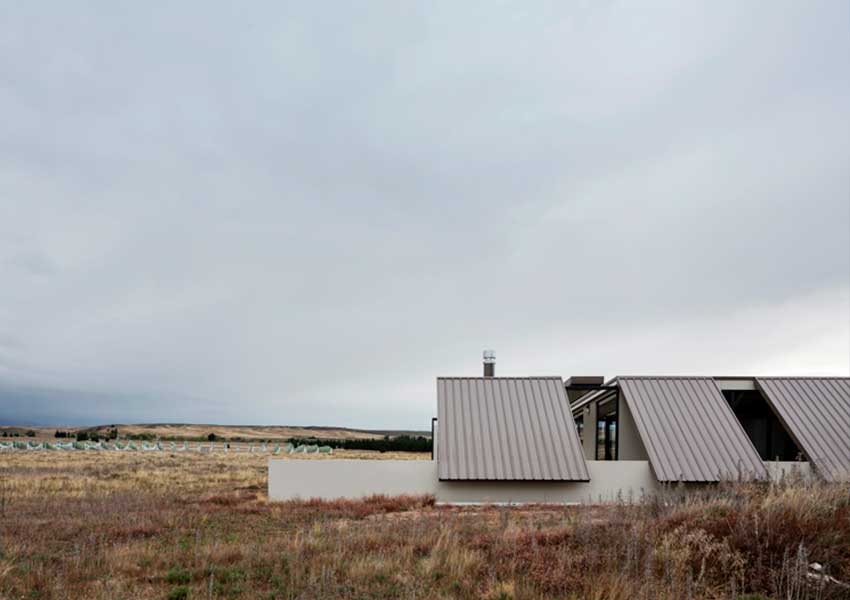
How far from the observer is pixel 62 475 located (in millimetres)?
23875

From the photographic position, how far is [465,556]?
23.4 feet

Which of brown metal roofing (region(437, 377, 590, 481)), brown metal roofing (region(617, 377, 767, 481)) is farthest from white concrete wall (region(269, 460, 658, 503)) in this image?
brown metal roofing (region(617, 377, 767, 481))

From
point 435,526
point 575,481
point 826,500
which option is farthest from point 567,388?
point 826,500

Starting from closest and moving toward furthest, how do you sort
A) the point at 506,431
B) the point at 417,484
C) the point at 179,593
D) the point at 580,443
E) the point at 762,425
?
the point at 179,593 → the point at 417,484 → the point at 580,443 → the point at 506,431 → the point at 762,425

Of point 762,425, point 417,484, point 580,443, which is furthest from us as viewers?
point 762,425

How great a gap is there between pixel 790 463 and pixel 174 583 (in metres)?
13.6

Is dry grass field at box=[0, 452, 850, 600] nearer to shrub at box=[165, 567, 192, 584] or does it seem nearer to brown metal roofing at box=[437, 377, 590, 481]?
shrub at box=[165, 567, 192, 584]

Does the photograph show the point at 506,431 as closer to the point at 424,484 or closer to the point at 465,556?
the point at 424,484

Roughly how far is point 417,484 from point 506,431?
98.1 inches

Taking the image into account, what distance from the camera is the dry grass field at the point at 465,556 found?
623 cm

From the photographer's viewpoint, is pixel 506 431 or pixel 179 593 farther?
pixel 506 431

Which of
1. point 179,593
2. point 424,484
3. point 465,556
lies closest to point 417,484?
point 424,484

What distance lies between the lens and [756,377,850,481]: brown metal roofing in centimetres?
1566

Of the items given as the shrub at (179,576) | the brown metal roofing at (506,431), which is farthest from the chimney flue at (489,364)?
the shrub at (179,576)
